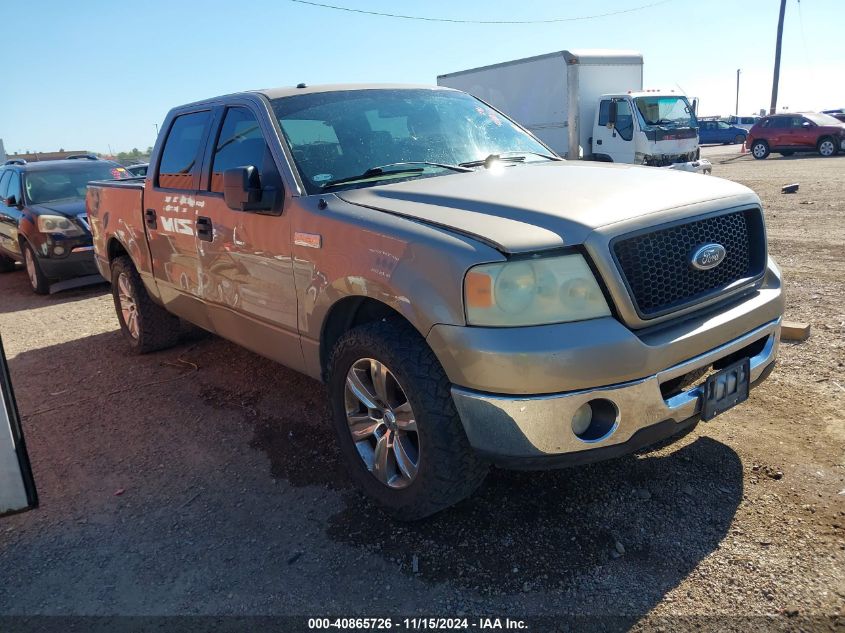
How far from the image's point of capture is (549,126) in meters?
17.0

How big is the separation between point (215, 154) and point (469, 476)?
2.66 meters

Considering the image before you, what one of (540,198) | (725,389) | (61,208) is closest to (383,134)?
(540,198)

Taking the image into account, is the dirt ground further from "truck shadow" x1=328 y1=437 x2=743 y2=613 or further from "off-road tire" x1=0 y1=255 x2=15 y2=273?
"off-road tire" x1=0 y1=255 x2=15 y2=273

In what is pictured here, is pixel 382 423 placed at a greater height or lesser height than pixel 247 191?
lesser

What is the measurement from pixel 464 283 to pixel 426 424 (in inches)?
23.2

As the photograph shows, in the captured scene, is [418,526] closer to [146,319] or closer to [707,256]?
[707,256]

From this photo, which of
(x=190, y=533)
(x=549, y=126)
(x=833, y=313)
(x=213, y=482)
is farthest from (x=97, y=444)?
(x=549, y=126)

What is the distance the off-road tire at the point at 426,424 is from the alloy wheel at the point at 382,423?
68mm

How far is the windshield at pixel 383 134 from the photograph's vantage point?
350cm

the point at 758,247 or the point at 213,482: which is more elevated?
the point at 758,247

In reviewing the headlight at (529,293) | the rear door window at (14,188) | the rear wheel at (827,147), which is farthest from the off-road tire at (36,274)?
the rear wheel at (827,147)

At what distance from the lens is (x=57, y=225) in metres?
8.55

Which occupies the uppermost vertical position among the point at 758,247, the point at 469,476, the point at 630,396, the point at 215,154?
the point at 215,154

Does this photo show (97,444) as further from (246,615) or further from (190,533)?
(246,615)
